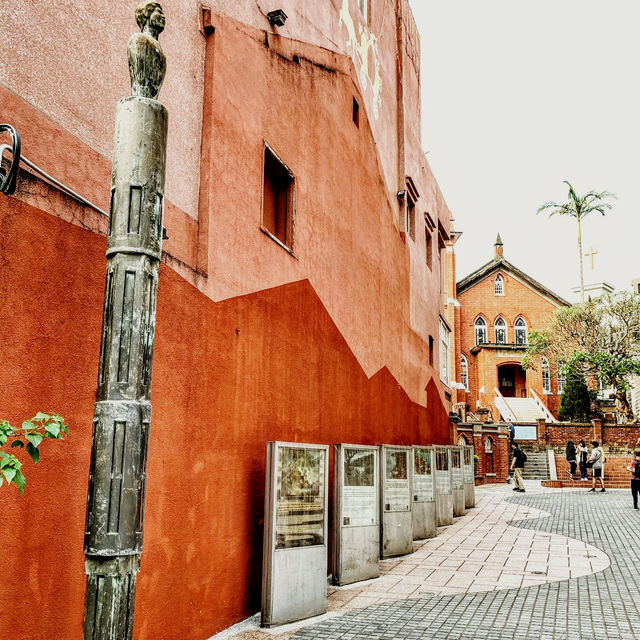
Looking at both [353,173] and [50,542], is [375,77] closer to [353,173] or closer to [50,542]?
[353,173]

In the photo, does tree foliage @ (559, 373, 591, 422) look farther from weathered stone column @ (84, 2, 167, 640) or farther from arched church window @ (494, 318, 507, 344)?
weathered stone column @ (84, 2, 167, 640)

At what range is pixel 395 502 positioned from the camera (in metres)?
11.1

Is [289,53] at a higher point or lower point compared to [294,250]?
higher

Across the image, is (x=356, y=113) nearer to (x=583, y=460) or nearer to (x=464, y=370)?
(x=583, y=460)

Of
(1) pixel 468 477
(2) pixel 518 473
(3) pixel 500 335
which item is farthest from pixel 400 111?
(3) pixel 500 335

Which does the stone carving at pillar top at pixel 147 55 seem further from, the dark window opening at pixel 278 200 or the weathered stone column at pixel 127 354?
the dark window opening at pixel 278 200

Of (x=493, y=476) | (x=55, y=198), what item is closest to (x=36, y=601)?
(x=55, y=198)

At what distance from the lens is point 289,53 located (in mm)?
9273

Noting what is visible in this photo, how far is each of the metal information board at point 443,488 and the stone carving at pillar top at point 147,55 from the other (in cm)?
1200

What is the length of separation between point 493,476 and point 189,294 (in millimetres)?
26873

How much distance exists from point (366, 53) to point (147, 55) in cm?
1107

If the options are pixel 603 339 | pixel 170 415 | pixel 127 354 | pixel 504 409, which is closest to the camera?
pixel 127 354

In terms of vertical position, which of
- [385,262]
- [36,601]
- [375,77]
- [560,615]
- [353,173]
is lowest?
[560,615]

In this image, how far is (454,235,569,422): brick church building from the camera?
153 feet
